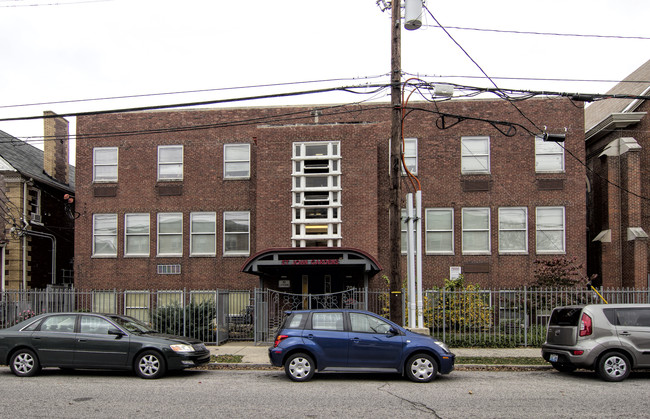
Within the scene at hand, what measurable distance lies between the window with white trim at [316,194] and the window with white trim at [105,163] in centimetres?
764

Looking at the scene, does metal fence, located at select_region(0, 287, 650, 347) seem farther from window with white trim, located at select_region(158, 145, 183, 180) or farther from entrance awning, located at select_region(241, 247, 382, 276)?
window with white trim, located at select_region(158, 145, 183, 180)

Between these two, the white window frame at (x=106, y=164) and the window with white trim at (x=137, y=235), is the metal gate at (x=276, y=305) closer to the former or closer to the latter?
the window with white trim at (x=137, y=235)

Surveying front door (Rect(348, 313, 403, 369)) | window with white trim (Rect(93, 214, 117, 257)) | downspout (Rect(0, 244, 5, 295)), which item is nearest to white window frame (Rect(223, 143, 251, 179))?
window with white trim (Rect(93, 214, 117, 257))

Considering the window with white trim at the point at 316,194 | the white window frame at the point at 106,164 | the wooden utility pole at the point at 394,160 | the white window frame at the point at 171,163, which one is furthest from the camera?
the white window frame at the point at 106,164

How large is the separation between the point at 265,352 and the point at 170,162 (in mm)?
10161

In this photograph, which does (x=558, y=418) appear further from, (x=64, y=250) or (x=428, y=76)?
(x=64, y=250)

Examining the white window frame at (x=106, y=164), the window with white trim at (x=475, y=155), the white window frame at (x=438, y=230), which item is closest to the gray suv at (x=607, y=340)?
the white window frame at (x=438, y=230)

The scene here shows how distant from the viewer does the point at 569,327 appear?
39.2ft

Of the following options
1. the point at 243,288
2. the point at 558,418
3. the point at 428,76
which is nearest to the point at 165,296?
the point at 243,288

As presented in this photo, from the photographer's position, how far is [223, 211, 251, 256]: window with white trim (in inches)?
867

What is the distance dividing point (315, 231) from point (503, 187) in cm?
741

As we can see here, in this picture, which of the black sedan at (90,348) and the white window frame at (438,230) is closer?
the black sedan at (90,348)

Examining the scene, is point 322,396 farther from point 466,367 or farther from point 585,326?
point 585,326

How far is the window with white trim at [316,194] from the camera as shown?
19984 millimetres
